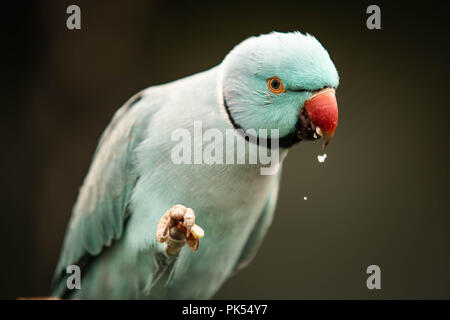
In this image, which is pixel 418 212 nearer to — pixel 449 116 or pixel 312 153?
pixel 449 116

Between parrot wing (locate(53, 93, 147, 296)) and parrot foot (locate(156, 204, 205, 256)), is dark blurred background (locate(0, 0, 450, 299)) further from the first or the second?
parrot foot (locate(156, 204, 205, 256))

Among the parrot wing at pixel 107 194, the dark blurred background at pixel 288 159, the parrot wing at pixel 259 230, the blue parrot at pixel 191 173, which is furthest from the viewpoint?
the dark blurred background at pixel 288 159

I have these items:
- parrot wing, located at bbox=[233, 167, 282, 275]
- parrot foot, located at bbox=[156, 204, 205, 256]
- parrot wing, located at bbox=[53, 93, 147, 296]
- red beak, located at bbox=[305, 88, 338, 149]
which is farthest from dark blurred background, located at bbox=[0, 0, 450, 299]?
parrot foot, located at bbox=[156, 204, 205, 256]

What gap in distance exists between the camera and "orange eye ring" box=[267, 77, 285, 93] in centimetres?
95

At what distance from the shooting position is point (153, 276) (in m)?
1.22

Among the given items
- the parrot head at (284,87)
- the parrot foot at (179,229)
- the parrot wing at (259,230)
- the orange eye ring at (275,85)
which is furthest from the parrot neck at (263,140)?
the parrot wing at (259,230)

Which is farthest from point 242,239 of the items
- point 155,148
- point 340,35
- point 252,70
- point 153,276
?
point 340,35

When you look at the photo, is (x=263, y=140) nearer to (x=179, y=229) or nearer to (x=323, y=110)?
(x=323, y=110)

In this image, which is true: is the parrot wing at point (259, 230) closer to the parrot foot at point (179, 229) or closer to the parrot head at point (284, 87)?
the parrot head at point (284, 87)

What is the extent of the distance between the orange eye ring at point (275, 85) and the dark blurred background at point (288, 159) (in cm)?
57

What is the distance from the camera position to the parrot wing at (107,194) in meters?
1.22

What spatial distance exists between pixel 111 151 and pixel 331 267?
98cm

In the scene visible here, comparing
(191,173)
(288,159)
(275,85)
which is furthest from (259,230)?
(275,85)

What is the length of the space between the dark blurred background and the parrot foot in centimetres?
69
